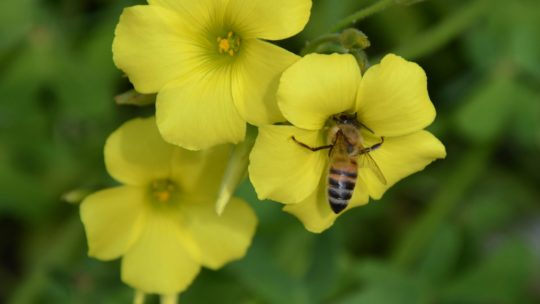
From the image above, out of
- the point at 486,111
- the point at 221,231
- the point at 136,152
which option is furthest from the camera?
the point at 486,111

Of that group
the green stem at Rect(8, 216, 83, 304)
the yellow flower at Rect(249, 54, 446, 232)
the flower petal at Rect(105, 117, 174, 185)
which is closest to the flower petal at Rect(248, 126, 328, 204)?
the yellow flower at Rect(249, 54, 446, 232)

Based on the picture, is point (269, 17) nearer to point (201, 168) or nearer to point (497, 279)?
point (201, 168)

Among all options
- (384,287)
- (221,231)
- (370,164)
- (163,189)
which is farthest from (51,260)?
(370,164)

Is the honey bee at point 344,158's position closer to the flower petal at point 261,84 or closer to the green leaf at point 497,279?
the flower petal at point 261,84

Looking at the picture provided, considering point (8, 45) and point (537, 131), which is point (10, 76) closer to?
point (8, 45)

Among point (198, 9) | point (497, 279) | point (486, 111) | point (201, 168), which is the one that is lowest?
point (497, 279)

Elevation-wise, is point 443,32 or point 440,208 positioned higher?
point 443,32

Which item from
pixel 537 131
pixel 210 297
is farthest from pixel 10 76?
pixel 537 131

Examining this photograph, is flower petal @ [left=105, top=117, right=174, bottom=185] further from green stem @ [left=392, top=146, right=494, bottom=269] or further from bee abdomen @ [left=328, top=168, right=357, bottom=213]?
green stem @ [left=392, top=146, right=494, bottom=269]
